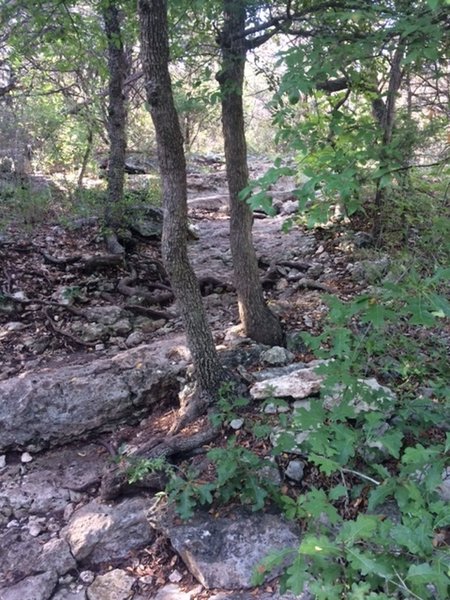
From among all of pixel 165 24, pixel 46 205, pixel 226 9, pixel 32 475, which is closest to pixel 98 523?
pixel 32 475

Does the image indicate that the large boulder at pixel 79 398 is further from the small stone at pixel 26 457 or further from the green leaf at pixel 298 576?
the green leaf at pixel 298 576

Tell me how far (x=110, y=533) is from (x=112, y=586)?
34 cm

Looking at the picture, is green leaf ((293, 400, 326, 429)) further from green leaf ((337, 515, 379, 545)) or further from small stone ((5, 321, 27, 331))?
small stone ((5, 321, 27, 331))

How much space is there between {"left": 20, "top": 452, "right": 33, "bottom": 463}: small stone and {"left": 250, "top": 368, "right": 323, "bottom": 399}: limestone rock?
1.91 metres

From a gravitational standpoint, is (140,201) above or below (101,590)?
above

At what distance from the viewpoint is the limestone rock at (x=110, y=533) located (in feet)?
10.3

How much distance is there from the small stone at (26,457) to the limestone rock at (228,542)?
1.47m

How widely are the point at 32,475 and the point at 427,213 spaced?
5198mm

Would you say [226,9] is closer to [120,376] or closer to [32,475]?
[120,376]

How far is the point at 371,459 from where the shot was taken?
118 inches

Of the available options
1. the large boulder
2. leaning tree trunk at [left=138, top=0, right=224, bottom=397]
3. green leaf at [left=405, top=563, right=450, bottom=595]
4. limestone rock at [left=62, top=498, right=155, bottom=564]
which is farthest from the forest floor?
green leaf at [left=405, top=563, right=450, bottom=595]

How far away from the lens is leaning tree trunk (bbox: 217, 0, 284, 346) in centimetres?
363

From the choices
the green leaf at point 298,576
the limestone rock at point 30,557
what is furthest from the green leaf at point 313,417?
the limestone rock at point 30,557

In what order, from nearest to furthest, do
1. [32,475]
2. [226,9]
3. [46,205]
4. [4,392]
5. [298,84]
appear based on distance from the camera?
[298,84], [226,9], [32,475], [4,392], [46,205]
